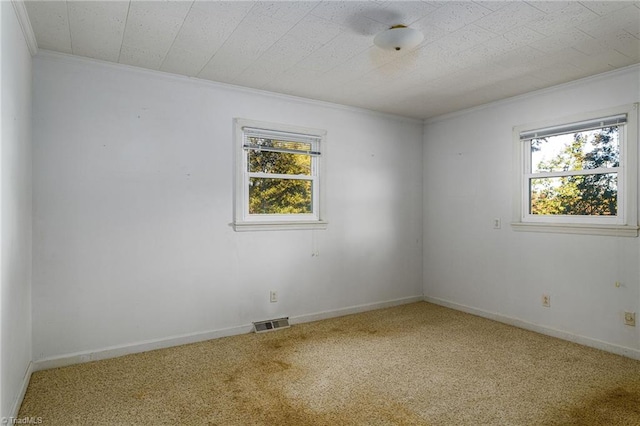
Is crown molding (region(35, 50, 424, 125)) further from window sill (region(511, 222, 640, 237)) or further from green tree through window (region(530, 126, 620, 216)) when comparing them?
window sill (region(511, 222, 640, 237))

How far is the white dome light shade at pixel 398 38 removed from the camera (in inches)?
92.4

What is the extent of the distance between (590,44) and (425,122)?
7.86ft

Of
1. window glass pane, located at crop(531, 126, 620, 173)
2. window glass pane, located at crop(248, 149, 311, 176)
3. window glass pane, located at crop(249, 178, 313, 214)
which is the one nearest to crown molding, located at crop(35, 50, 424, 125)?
window glass pane, located at crop(248, 149, 311, 176)

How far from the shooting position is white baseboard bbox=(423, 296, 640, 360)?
3162 mm

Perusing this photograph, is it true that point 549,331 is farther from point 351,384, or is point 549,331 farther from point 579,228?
point 351,384

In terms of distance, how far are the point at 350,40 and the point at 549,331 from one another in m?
3.25

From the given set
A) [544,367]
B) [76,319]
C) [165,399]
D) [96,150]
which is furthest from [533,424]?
[96,150]

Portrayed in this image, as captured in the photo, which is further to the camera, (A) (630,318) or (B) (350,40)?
(A) (630,318)

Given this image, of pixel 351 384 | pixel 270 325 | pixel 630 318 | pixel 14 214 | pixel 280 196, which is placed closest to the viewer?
pixel 14 214

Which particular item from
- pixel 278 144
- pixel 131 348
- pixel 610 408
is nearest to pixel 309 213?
pixel 278 144

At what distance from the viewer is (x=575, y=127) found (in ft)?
11.5

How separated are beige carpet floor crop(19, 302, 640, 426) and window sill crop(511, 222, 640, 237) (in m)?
1.02

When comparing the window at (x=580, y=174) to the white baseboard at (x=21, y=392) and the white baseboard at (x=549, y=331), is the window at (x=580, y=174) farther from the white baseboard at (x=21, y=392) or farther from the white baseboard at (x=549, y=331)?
the white baseboard at (x=21, y=392)

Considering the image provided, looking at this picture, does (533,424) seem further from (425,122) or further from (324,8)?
(425,122)
